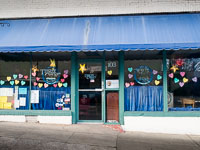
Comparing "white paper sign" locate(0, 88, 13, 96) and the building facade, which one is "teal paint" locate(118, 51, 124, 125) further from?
"white paper sign" locate(0, 88, 13, 96)

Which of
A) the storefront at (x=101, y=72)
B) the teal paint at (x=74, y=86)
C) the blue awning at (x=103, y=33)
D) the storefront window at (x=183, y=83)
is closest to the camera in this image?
the blue awning at (x=103, y=33)

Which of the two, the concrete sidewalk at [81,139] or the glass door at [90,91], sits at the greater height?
the glass door at [90,91]

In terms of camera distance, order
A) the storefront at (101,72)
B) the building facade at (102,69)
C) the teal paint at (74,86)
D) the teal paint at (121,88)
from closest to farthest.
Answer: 1. the storefront at (101,72)
2. the building facade at (102,69)
3. the teal paint at (121,88)
4. the teal paint at (74,86)

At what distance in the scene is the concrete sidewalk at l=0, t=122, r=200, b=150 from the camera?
194 inches

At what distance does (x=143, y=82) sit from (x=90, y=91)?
5.74 ft

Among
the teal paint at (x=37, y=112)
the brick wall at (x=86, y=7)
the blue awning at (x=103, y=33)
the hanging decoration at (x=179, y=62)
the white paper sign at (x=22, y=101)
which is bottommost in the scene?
the teal paint at (x=37, y=112)

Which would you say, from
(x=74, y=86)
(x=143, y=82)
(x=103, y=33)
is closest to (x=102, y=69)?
(x=74, y=86)

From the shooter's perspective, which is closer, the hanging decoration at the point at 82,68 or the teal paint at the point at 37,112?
the teal paint at the point at 37,112

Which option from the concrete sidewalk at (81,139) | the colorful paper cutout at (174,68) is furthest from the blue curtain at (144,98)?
the concrete sidewalk at (81,139)

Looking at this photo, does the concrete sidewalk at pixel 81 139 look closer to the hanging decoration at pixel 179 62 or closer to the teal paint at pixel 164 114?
the teal paint at pixel 164 114

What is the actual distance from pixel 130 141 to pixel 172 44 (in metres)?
2.82

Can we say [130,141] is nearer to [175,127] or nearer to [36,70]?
[175,127]

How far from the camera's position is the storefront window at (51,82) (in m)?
7.07

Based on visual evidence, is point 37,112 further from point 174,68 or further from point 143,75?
point 174,68
